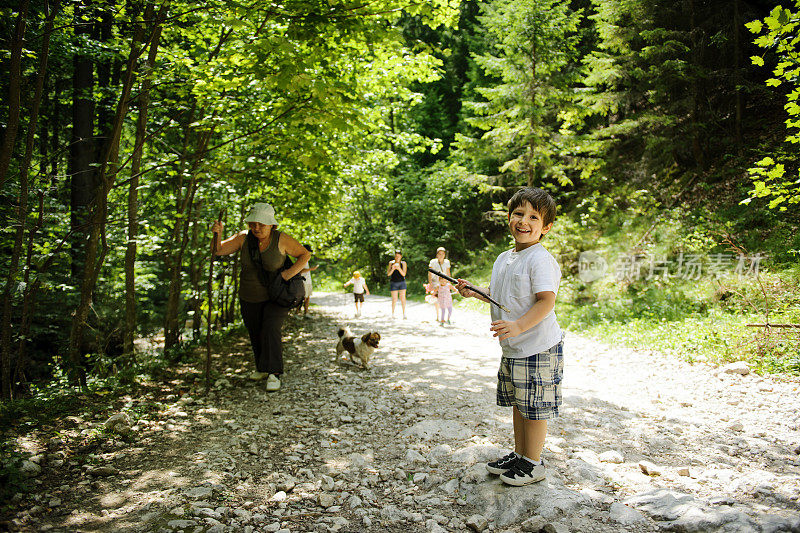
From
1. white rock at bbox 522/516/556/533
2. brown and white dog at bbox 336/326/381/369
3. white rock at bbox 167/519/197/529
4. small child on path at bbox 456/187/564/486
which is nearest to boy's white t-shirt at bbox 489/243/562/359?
small child on path at bbox 456/187/564/486

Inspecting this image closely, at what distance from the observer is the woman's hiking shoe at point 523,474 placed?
3.02 m

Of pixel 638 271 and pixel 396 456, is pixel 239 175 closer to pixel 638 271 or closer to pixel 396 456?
pixel 396 456

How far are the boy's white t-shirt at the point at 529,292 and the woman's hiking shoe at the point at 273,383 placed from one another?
145 inches

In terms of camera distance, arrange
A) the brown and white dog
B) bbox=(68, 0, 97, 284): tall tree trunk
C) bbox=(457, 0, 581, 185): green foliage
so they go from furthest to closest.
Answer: bbox=(457, 0, 581, 185): green foliage, bbox=(68, 0, 97, 284): tall tree trunk, the brown and white dog

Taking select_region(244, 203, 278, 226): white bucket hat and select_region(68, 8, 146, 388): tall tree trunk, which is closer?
select_region(68, 8, 146, 388): tall tree trunk

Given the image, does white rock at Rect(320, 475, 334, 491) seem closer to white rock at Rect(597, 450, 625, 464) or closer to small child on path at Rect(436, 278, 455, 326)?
white rock at Rect(597, 450, 625, 464)

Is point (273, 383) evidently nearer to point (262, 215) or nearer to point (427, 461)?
point (262, 215)

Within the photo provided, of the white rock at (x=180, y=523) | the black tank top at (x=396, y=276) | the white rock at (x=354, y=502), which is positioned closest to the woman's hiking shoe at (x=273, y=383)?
the white rock at (x=354, y=502)

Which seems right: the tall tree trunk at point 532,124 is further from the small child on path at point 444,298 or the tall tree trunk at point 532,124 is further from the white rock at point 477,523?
the white rock at point 477,523

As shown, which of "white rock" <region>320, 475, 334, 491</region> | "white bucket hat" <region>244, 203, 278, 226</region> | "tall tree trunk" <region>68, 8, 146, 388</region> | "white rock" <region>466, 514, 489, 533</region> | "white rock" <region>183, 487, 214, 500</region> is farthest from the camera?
"white bucket hat" <region>244, 203, 278, 226</region>

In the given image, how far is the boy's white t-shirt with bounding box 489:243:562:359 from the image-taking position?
2.86 meters

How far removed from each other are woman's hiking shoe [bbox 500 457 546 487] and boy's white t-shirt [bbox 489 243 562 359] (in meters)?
0.77

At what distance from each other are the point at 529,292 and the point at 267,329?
3.88 m

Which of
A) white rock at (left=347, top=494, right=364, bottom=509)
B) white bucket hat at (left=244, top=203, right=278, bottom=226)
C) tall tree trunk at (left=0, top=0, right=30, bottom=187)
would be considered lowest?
white rock at (left=347, top=494, right=364, bottom=509)
